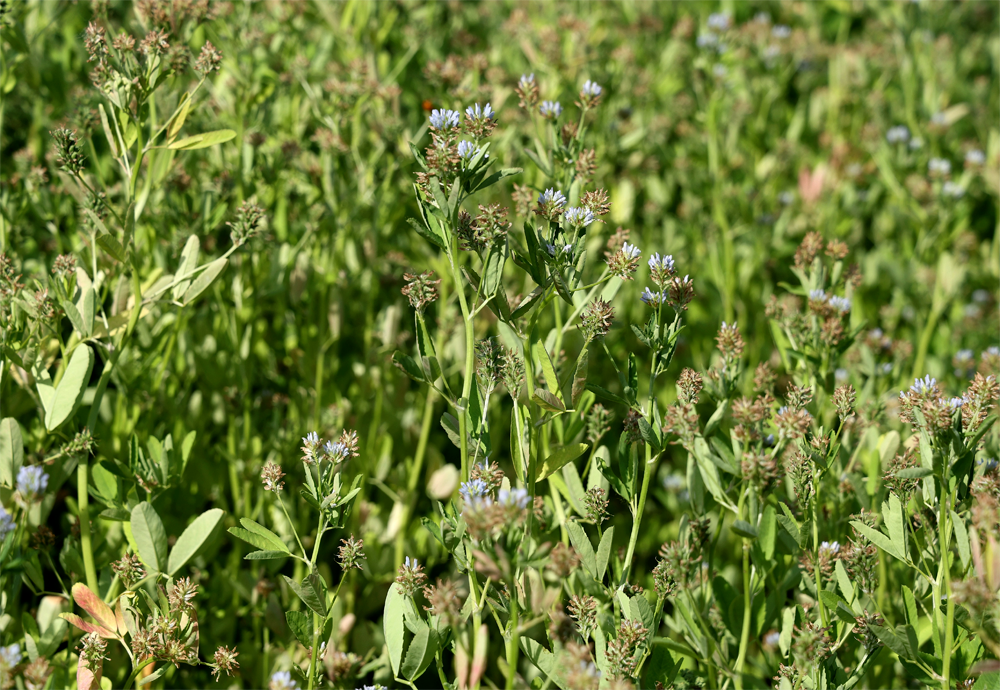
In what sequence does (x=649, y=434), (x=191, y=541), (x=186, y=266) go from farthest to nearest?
(x=186, y=266) < (x=191, y=541) < (x=649, y=434)

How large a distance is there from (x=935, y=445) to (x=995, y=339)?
1388mm

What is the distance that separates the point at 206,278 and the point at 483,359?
0.51 meters

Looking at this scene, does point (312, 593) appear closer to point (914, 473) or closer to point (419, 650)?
point (419, 650)

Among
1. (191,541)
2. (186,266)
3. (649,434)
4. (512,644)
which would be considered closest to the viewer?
(512,644)

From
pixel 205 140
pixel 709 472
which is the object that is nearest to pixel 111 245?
pixel 205 140

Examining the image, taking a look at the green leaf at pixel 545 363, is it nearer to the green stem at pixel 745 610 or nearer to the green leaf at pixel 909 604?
the green stem at pixel 745 610

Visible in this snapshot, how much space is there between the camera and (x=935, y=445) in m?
1.12

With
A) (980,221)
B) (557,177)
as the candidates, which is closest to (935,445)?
(557,177)

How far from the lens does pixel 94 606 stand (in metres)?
1.19


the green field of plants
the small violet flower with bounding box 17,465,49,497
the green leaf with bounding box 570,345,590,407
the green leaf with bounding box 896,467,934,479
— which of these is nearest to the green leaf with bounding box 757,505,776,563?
the green field of plants

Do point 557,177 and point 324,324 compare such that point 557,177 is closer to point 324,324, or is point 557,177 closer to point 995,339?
point 324,324

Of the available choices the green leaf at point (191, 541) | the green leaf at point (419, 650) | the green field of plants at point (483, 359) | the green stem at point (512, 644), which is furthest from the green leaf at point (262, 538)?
the green stem at point (512, 644)

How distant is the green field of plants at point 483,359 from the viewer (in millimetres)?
1148

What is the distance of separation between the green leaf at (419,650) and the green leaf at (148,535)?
0.41m
